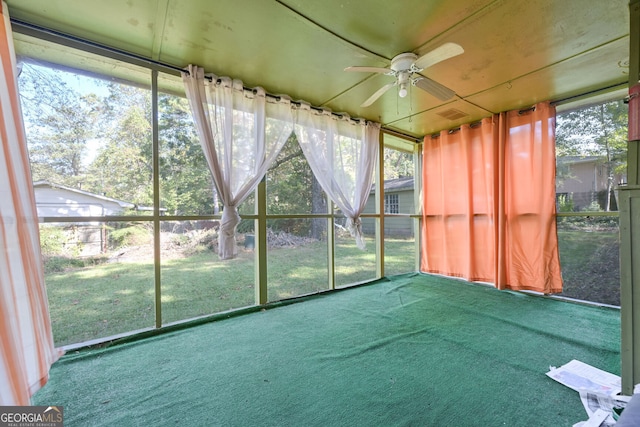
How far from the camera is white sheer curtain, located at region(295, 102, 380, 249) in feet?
10.7

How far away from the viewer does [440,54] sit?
72.9 inches

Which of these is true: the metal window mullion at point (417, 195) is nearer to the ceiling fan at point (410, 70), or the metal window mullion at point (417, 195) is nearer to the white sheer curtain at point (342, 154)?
the white sheer curtain at point (342, 154)

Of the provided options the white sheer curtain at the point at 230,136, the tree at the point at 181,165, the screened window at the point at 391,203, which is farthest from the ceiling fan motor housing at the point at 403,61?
the screened window at the point at 391,203

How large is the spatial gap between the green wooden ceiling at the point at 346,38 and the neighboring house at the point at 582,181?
31.8 inches

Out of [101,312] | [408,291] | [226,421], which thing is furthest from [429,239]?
[101,312]

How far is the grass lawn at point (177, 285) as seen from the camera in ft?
8.11

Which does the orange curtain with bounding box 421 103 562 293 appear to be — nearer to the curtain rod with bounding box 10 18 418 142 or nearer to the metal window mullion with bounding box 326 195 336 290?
the metal window mullion with bounding box 326 195 336 290

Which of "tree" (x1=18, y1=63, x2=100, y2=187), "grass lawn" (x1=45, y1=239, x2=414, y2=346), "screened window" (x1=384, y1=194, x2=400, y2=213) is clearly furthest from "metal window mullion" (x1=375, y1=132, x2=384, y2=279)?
"tree" (x1=18, y1=63, x2=100, y2=187)

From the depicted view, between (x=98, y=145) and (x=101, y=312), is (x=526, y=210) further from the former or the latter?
(x=101, y=312)

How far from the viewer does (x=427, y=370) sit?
68.3 inches

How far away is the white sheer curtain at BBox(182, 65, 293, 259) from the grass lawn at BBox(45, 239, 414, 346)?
0.79 metres

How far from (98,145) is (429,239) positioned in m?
4.60

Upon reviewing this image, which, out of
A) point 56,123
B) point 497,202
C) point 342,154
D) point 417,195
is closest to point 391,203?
point 417,195

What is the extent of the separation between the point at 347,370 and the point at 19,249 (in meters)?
2.20
